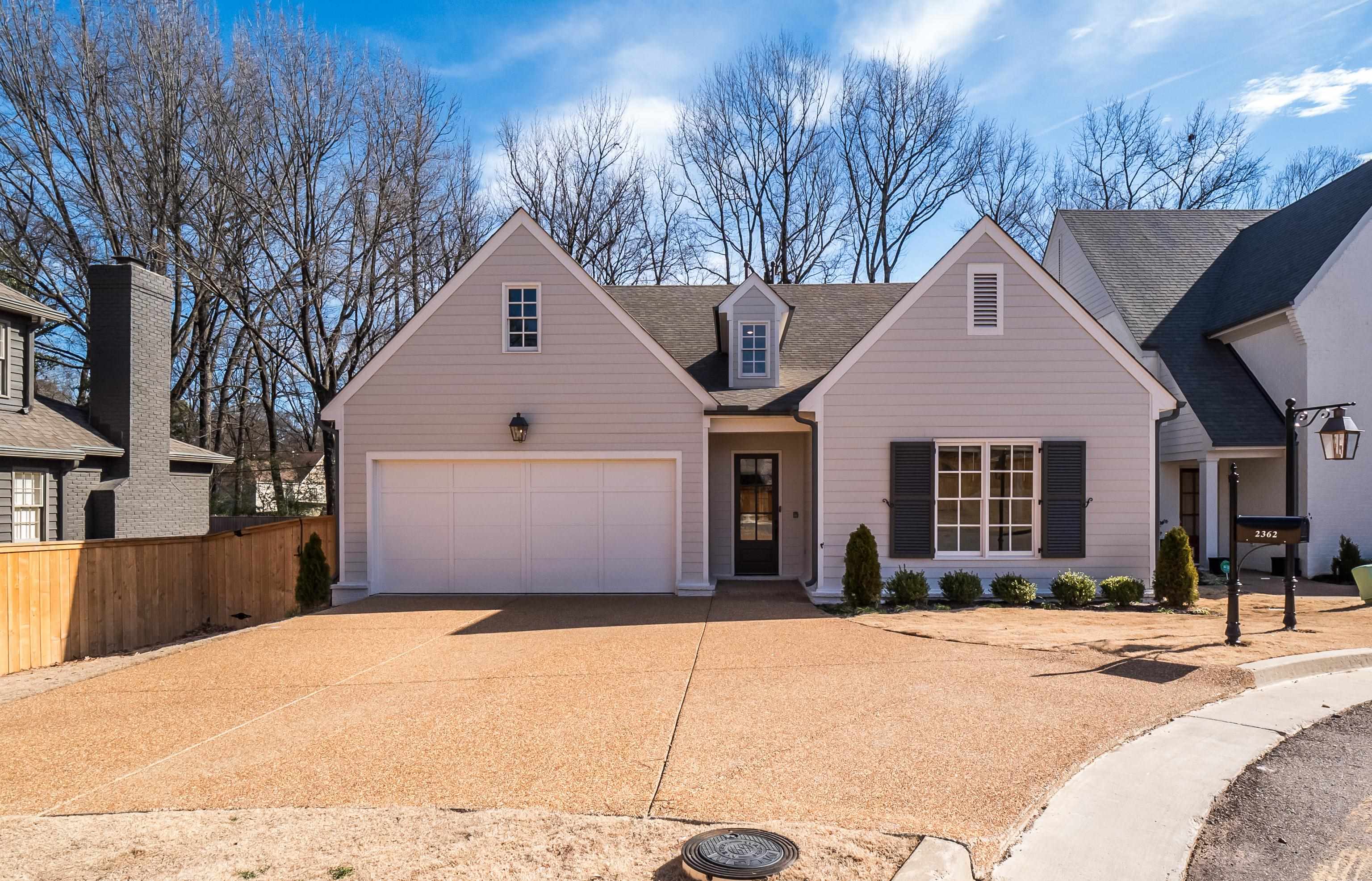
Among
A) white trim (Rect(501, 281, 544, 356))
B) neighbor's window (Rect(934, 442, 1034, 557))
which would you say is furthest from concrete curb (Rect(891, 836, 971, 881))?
white trim (Rect(501, 281, 544, 356))

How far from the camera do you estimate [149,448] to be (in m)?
17.0

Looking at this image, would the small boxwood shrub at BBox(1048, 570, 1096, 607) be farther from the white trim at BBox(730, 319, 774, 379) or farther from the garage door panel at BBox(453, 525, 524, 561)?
the garage door panel at BBox(453, 525, 524, 561)

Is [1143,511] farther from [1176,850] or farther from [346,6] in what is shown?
[346,6]

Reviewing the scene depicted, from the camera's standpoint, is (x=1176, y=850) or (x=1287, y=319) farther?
(x=1287, y=319)

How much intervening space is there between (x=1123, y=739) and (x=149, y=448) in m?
18.1

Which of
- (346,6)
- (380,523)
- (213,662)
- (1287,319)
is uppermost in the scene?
(346,6)

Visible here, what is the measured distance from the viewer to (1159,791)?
15.4 feet

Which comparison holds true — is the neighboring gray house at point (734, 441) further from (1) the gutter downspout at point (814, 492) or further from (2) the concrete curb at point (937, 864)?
(2) the concrete curb at point (937, 864)

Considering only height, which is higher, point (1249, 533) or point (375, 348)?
point (375, 348)

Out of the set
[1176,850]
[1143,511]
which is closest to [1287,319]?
[1143,511]

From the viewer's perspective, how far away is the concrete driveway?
4.62 metres

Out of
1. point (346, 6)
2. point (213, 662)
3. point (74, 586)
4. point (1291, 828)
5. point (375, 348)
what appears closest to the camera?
point (1291, 828)

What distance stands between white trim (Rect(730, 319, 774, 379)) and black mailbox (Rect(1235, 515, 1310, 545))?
22.7 feet

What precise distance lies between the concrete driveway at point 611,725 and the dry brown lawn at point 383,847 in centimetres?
19
